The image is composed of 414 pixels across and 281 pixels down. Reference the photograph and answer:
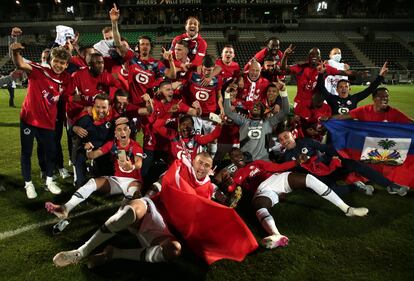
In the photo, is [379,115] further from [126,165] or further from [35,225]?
[35,225]

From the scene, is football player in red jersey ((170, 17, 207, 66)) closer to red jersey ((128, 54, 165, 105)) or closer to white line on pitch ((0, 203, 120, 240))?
red jersey ((128, 54, 165, 105))

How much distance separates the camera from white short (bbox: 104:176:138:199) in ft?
14.8

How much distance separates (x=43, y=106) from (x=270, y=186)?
3645 millimetres

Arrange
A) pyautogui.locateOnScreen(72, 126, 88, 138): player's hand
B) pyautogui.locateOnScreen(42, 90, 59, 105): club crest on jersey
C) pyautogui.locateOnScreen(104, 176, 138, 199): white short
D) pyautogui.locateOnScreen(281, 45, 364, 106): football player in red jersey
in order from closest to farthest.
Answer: pyautogui.locateOnScreen(104, 176, 138, 199): white short
pyautogui.locateOnScreen(42, 90, 59, 105): club crest on jersey
pyautogui.locateOnScreen(72, 126, 88, 138): player's hand
pyautogui.locateOnScreen(281, 45, 364, 106): football player in red jersey

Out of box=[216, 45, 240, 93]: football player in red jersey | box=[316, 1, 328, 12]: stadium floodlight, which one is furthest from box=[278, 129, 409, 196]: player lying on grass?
box=[316, 1, 328, 12]: stadium floodlight

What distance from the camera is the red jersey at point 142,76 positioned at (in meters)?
6.31

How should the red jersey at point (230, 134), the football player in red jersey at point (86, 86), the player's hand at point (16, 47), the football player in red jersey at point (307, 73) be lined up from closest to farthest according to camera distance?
the player's hand at point (16, 47), the football player in red jersey at point (86, 86), the red jersey at point (230, 134), the football player in red jersey at point (307, 73)

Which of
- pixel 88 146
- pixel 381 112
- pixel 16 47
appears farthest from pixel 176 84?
pixel 381 112

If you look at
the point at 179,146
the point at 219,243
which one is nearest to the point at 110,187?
the point at 179,146

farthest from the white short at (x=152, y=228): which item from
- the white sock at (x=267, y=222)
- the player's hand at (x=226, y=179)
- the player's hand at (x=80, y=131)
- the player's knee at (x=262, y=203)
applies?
the player's hand at (x=80, y=131)

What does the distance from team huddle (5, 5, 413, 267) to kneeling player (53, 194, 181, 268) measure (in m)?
0.01

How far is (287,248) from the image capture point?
3.81m

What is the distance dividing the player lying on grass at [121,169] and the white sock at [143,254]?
113 cm

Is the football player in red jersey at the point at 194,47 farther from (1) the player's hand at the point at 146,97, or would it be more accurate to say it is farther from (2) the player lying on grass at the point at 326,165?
(2) the player lying on grass at the point at 326,165
